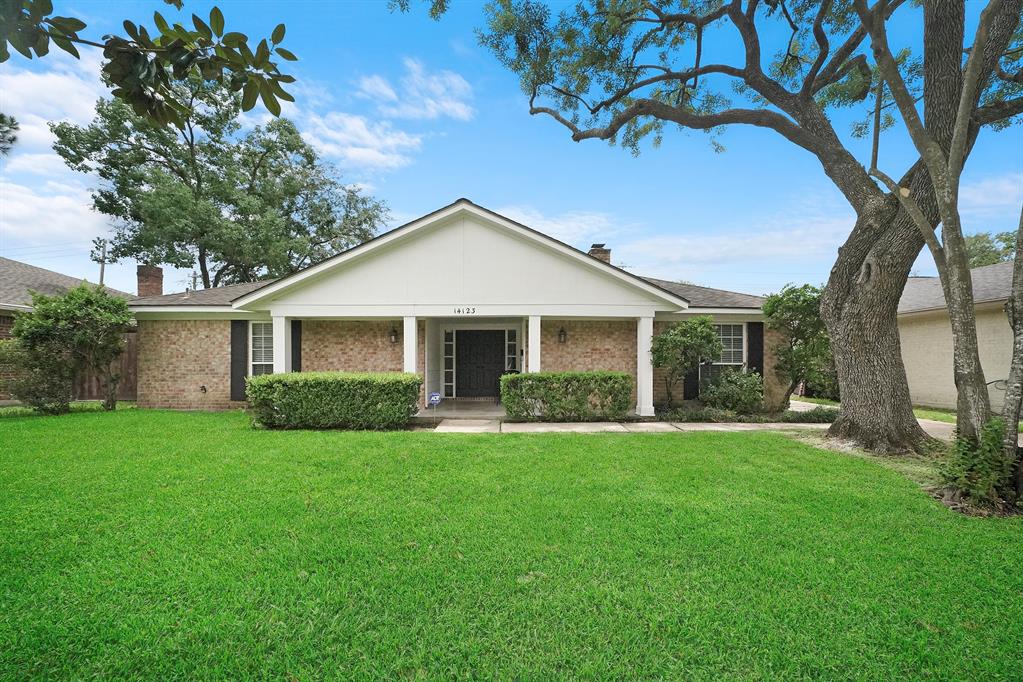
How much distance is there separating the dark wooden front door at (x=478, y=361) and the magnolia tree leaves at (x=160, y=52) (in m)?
12.0

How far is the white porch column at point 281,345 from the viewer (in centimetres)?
1102

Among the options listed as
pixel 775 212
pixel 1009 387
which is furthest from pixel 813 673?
pixel 775 212

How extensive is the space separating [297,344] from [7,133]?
8.30 metres

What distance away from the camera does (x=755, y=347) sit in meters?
12.2

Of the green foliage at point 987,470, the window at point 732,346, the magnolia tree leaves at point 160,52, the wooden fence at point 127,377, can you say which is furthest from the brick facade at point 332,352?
the magnolia tree leaves at point 160,52

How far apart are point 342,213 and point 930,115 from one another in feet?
85.4

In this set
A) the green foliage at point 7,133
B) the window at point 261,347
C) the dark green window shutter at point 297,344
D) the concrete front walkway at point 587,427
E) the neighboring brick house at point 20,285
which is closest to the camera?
the green foliage at point 7,133

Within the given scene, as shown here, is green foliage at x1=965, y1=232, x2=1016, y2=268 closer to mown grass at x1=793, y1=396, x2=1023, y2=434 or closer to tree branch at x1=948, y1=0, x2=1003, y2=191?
mown grass at x1=793, y1=396, x2=1023, y2=434

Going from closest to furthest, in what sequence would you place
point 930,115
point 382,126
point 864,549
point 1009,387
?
point 864,549 < point 1009,387 < point 930,115 < point 382,126

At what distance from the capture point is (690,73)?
36.5ft

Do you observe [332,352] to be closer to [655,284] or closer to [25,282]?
[655,284]

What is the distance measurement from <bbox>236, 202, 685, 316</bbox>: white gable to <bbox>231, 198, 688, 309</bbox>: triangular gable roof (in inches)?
1.0

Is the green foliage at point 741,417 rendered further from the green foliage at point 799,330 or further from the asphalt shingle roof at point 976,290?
the asphalt shingle roof at point 976,290

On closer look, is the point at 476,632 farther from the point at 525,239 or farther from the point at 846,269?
the point at 525,239
